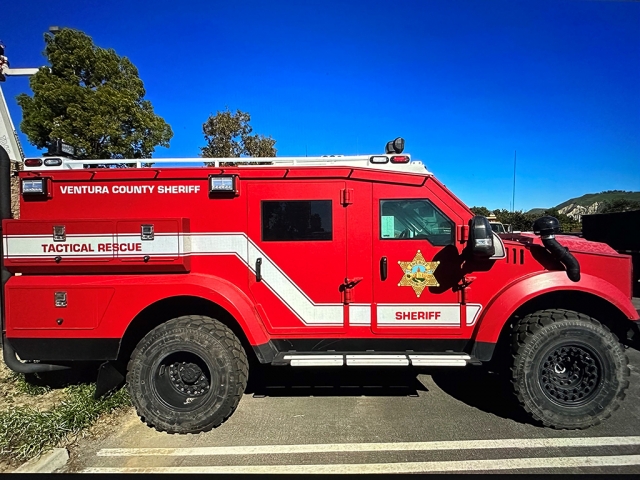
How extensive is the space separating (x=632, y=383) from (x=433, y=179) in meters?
3.49

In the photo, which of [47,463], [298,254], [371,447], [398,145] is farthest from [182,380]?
[398,145]

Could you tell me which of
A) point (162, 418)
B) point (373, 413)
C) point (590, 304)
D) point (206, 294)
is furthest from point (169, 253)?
point (590, 304)

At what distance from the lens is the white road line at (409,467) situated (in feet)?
8.95

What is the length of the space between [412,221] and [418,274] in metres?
0.51

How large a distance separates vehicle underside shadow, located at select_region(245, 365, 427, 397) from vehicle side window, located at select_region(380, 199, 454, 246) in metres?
1.87

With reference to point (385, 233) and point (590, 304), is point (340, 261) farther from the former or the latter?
point (590, 304)

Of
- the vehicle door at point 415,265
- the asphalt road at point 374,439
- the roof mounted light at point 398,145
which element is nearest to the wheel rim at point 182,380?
the asphalt road at point 374,439

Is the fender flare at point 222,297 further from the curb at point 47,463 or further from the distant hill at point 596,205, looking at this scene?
the distant hill at point 596,205

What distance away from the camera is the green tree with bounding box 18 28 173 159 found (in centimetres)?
961

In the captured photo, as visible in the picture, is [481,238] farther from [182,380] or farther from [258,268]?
[182,380]

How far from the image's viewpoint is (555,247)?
10.5 feet

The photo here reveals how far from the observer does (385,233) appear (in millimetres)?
3350

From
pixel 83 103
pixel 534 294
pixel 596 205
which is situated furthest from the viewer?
pixel 596 205

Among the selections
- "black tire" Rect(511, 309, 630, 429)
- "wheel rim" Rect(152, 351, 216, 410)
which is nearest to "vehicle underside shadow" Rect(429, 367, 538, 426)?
"black tire" Rect(511, 309, 630, 429)
